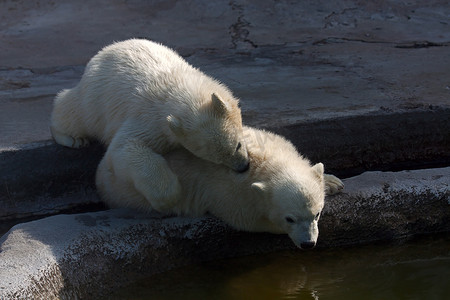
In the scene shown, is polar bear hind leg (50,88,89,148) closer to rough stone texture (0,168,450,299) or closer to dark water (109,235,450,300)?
rough stone texture (0,168,450,299)

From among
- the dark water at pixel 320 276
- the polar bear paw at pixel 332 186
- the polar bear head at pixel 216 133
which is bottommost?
the dark water at pixel 320 276

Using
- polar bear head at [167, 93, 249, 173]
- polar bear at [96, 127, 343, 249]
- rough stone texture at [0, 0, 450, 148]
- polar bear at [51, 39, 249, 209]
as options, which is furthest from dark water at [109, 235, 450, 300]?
rough stone texture at [0, 0, 450, 148]

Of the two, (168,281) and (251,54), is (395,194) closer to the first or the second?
(168,281)

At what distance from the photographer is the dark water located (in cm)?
355

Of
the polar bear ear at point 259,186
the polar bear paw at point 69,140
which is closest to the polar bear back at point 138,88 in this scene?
the polar bear paw at point 69,140

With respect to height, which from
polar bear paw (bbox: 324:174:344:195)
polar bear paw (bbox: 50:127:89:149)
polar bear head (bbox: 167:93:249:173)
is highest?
polar bear head (bbox: 167:93:249:173)

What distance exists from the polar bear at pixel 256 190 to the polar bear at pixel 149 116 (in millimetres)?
112

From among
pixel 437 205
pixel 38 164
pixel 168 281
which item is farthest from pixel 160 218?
pixel 437 205

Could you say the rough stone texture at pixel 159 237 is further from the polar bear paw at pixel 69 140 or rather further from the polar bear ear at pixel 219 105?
the polar bear paw at pixel 69 140

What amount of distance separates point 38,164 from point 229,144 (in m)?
1.50


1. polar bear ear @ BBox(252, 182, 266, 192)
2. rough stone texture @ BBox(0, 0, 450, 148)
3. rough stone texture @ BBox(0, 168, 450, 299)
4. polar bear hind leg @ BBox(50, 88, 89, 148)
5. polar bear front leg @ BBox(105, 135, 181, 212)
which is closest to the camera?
rough stone texture @ BBox(0, 168, 450, 299)

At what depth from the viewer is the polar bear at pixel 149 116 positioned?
144 inches

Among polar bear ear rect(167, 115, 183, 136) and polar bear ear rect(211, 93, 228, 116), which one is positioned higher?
polar bear ear rect(211, 93, 228, 116)

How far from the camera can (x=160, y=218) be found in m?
3.80
